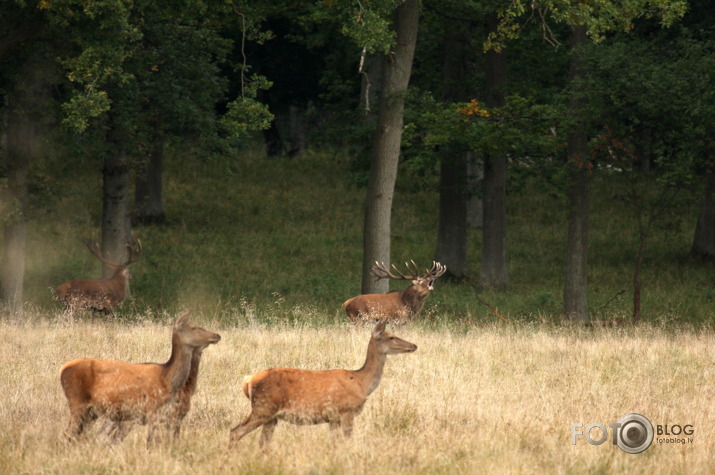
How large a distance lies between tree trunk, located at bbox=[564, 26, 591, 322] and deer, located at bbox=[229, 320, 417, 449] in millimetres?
11194

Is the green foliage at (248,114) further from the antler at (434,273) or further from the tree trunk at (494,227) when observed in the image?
the tree trunk at (494,227)

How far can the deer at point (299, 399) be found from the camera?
7840 mm

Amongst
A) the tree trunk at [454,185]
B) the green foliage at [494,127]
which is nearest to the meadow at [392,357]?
the tree trunk at [454,185]

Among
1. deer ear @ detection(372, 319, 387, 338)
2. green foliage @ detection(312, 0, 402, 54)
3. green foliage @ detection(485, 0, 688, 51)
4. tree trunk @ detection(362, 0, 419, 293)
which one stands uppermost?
green foliage @ detection(485, 0, 688, 51)

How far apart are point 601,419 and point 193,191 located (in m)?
26.4

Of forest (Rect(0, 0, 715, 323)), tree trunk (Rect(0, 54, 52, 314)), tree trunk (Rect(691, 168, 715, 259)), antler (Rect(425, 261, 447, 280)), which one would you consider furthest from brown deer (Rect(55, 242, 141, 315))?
tree trunk (Rect(691, 168, 715, 259))

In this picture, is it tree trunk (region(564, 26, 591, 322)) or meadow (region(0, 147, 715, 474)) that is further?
tree trunk (region(564, 26, 591, 322))

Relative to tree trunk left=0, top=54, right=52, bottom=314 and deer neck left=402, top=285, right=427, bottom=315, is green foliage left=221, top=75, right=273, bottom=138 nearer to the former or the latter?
tree trunk left=0, top=54, right=52, bottom=314

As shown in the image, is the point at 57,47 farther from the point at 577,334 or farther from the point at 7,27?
the point at 577,334

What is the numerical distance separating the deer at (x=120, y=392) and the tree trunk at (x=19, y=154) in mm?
10608

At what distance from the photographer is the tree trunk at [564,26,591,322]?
60.7 feet

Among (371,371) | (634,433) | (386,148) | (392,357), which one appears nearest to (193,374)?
(371,371)

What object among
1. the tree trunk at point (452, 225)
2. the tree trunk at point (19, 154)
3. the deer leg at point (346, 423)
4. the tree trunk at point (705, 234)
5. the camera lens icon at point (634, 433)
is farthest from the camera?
the tree trunk at point (705, 234)

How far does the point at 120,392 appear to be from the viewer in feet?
25.9
